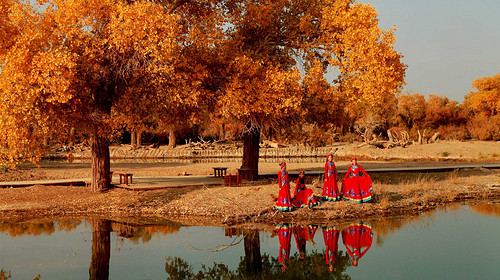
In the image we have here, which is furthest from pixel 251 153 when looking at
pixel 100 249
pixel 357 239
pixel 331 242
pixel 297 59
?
pixel 100 249

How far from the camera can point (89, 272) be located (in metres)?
10.2

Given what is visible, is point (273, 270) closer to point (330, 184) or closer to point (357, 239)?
point (357, 239)

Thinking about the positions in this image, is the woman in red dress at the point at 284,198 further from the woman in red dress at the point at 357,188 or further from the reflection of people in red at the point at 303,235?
the woman in red dress at the point at 357,188

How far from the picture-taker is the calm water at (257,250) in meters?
9.95

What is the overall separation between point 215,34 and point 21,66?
628 cm

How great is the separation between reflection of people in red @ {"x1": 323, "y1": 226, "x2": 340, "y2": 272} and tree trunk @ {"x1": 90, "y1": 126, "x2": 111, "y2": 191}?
29.8 ft

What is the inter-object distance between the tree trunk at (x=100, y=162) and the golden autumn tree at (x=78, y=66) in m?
1.21

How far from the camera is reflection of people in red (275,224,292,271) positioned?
35.3 ft

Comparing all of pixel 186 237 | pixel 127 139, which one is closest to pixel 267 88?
pixel 186 237

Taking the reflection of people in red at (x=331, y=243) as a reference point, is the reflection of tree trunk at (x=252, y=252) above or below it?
below

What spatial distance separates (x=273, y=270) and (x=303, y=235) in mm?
2870

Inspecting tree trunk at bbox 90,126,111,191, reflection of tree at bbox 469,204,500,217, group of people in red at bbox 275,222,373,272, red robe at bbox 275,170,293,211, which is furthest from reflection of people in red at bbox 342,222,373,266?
tree trunk at bbox 90,126,111,191

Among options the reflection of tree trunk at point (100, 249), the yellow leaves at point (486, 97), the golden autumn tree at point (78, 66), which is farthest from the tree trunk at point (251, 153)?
the yellow leaves at point (486, 97)

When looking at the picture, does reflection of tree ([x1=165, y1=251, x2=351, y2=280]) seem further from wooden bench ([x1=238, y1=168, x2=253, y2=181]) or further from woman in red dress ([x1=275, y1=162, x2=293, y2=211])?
wooden bench ([x1=238, y1=168, x2=253, y2=181])
